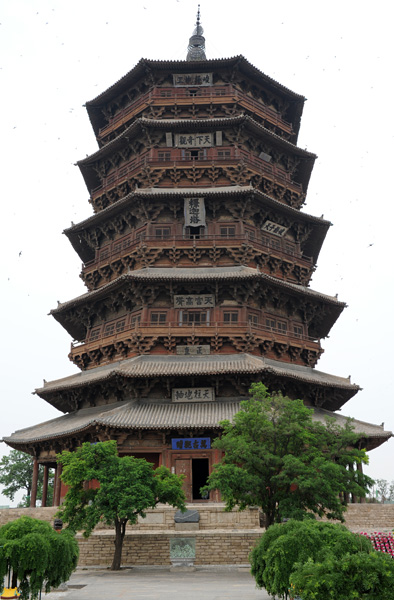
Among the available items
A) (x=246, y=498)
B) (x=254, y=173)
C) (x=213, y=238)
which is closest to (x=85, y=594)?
(x=246, y=498)

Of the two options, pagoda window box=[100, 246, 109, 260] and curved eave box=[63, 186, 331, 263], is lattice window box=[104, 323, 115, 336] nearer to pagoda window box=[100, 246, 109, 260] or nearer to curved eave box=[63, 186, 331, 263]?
pagoda window box=[100, 246, 109, 260]

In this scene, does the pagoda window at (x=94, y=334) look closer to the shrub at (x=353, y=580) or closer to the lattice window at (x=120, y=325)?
the lattice window at (x=120, y=325)

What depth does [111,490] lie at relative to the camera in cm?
1599

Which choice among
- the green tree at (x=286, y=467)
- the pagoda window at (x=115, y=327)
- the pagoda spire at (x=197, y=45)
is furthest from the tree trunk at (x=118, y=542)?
the pagoda spire at (x=197, y=45)

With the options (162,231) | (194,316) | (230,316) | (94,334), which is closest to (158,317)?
(194,316)

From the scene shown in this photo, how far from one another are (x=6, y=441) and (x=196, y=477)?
917 centimetres

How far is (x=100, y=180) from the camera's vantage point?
32.3m

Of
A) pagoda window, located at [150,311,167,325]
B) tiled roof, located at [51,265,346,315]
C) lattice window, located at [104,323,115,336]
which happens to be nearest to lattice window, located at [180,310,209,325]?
pagoda window, located at [150,311,167,325]

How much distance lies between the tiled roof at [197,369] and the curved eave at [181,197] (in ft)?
26.1

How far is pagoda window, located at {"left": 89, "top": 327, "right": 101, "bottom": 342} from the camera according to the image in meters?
27.1

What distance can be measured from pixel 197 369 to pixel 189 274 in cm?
468

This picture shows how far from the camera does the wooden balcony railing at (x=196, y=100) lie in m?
29.6

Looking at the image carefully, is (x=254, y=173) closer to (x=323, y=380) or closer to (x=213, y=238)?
(x=213, y=238)

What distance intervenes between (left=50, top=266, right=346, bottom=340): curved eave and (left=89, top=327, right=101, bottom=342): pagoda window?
4.47ft
